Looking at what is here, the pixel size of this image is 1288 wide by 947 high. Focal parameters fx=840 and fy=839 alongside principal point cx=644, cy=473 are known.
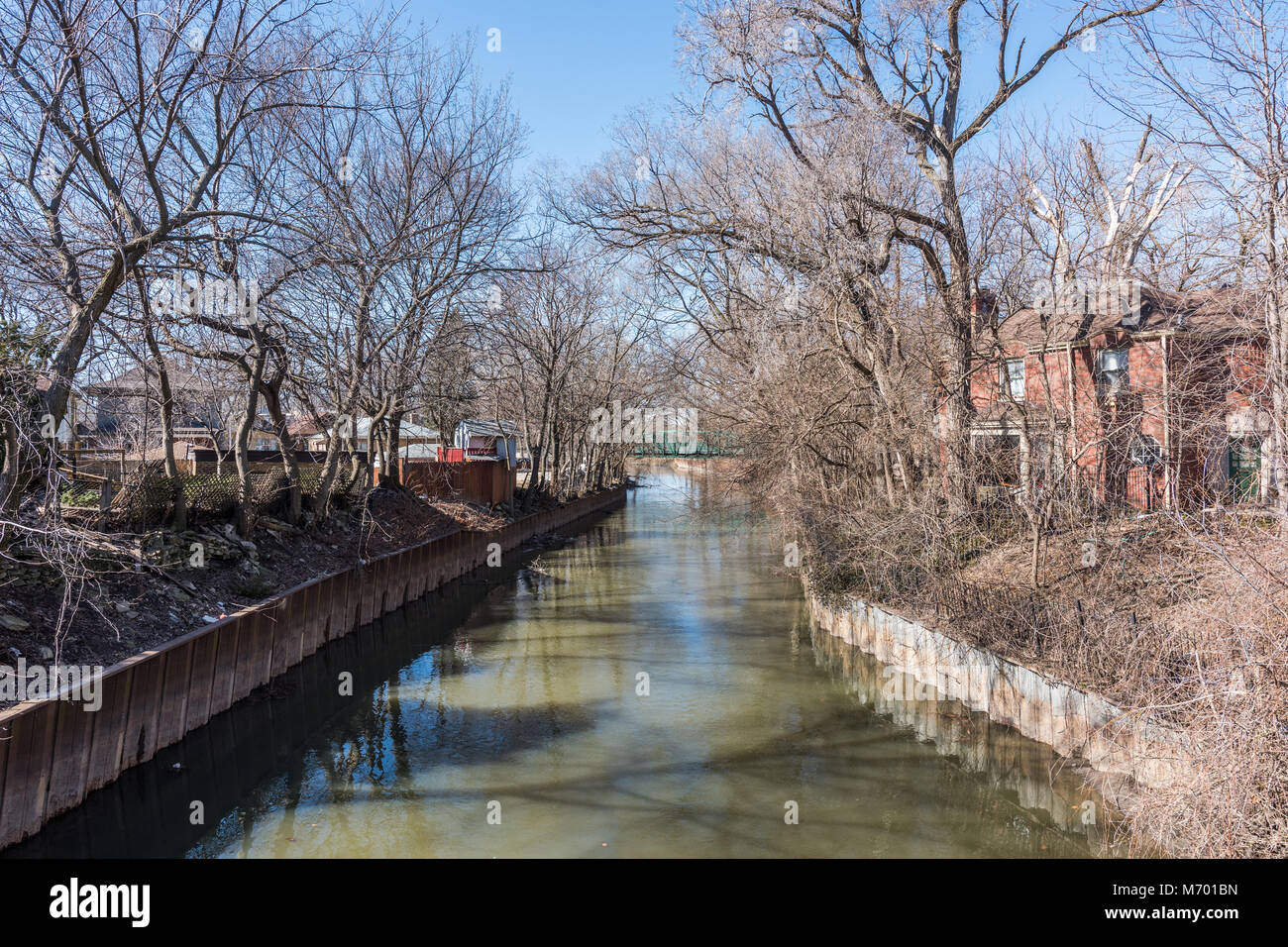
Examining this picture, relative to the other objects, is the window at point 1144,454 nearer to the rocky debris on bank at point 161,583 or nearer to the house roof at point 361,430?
the rocky debris on bank at point 161,583

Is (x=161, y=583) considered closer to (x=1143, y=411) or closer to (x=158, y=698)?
(x=158, y=698)

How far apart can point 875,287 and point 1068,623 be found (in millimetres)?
6693

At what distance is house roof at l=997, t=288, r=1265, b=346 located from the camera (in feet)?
23.8

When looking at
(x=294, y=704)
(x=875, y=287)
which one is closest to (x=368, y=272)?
(x=294, y=704)

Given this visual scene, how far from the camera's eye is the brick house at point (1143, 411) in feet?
24.6

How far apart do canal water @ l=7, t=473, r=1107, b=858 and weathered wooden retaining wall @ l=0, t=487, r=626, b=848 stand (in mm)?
233

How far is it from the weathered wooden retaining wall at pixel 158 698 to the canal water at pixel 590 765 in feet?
0.76

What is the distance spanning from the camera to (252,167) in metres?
14.1

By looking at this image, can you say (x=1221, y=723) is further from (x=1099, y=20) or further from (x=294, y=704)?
(x=1099, y=20)

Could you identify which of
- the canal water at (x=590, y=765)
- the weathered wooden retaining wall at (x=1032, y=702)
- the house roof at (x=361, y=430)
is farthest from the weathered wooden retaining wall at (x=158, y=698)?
the weathered wooden retaining wall at (x=1032, y=702)

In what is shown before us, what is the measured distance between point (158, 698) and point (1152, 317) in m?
18.7

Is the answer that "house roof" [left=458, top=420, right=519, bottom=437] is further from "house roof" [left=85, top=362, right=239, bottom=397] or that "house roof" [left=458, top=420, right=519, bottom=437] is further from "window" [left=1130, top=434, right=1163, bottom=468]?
"window" [left=1130, top=434, right=1163, bottom=468]

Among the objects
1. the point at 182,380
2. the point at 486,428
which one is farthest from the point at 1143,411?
the point at 486,428
